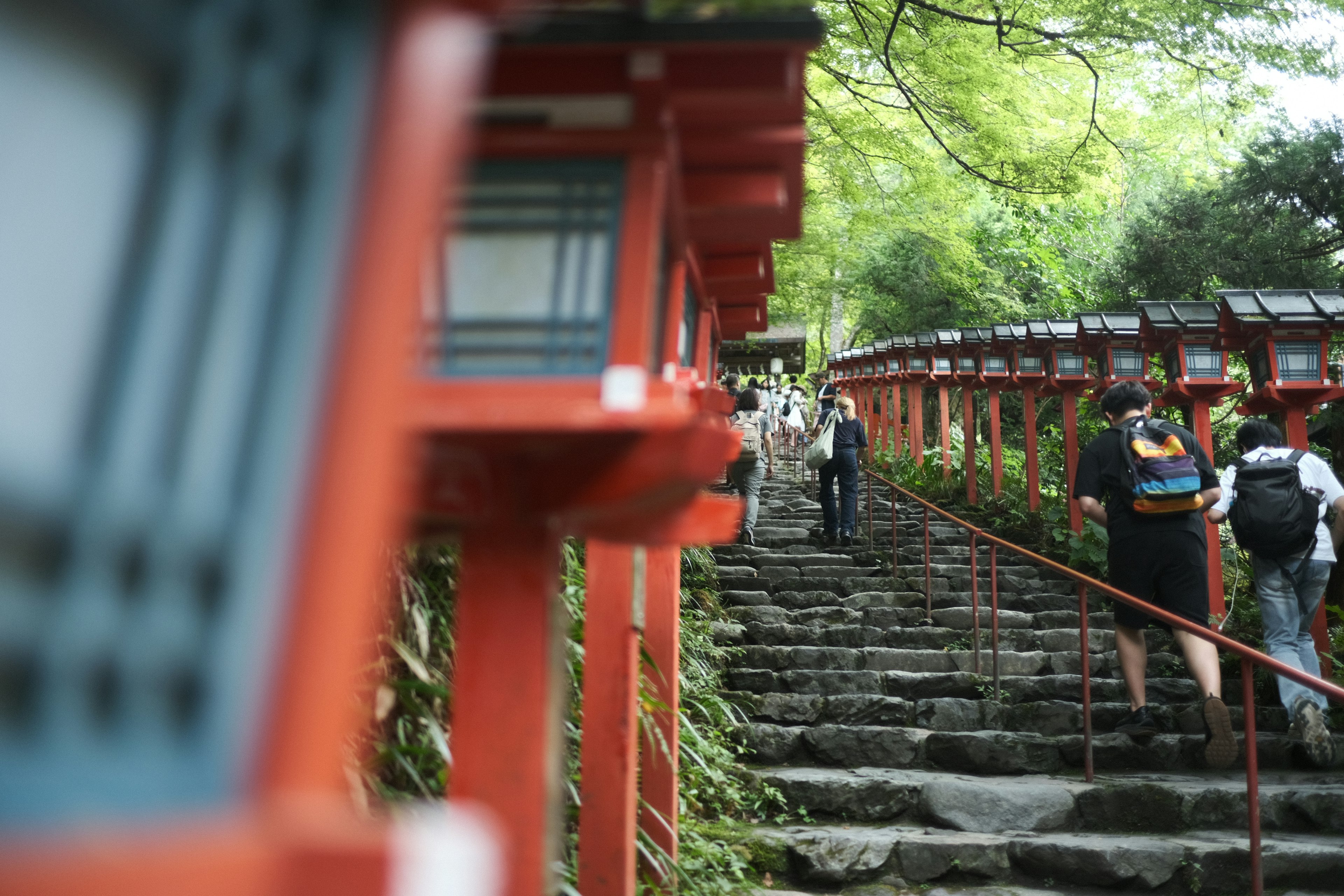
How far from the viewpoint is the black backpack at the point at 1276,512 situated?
5715 millimetres

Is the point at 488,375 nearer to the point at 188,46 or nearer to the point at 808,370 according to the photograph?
the point at 188,46

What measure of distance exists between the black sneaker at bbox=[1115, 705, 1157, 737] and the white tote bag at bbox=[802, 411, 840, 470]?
15.7 ft

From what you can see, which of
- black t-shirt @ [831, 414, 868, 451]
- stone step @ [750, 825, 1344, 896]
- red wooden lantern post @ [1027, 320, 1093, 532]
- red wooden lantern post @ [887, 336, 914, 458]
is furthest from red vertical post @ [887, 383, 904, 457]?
stone step @ [750, 825, 1344, 896]

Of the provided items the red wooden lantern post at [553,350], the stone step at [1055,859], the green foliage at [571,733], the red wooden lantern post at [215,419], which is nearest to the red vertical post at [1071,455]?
the green foliage at [571,733]

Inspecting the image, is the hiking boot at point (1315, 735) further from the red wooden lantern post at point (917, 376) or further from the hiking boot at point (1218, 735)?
the red wooden lantern post at point (917, 376)

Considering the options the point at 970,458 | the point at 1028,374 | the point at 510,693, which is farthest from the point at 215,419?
the point at 970,458

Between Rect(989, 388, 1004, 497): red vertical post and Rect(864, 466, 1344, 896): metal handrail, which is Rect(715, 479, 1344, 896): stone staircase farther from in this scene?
Rect(989, 388, 1004, 497): red vertical post

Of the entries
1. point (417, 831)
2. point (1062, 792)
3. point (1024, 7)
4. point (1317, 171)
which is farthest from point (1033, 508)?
point (417, 831)

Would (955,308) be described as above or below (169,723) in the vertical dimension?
above

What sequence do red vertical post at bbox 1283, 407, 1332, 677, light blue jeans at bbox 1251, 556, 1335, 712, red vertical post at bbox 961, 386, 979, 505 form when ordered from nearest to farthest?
light blue jeans at bbox 1251, 556, 1335, 712, red vertical post at bbox 1283, 407, 1332, 677, red vertical post at bbox 961, 386, 979, 505

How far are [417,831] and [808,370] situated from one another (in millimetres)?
36653

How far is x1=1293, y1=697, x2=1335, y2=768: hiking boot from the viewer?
539 cm

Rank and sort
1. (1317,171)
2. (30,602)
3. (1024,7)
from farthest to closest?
1. (1317,171)
2. (1024,7)
3. (30,602)

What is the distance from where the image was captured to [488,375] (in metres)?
1.78
